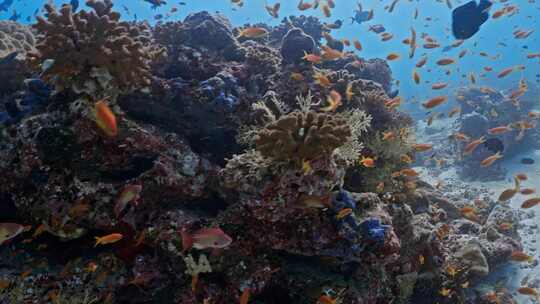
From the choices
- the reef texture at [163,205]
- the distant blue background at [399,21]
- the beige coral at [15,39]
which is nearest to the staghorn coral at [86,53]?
the reef texture at [163,205]

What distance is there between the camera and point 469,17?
7.74 m

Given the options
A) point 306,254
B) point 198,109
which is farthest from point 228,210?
point 198,109

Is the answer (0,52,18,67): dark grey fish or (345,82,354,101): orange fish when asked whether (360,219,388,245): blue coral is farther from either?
(0,52,18,67): dark grey fish

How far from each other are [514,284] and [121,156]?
27.0 ft

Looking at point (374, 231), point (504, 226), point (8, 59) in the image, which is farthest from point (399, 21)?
point (374, 231)

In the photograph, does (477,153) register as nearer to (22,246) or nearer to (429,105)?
(429,105)

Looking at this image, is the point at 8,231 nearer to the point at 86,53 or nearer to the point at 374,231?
the point at 86,53

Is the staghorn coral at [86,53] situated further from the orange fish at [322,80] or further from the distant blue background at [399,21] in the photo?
the distant blue background at [399,21]

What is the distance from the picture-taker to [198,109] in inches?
242

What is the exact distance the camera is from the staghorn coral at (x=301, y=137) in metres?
4.22

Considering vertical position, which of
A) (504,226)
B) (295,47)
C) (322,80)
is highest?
(295,47)

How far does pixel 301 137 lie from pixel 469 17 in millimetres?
5752

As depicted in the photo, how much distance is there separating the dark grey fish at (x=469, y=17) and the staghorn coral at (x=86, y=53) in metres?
6.44

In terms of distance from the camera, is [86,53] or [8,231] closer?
[8,231]
